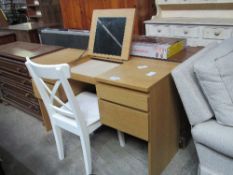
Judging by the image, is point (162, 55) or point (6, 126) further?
point (6, 126)

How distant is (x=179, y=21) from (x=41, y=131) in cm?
195

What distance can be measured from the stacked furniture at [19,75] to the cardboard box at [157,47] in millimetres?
842

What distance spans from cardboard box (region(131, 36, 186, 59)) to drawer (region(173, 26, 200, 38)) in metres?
0.98

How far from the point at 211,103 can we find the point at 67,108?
32.9 inches

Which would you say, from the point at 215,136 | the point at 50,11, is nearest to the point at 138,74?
the point at 215,136

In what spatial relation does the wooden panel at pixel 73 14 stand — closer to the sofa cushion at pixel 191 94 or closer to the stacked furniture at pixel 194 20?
the stacked furniture at pixel 194 20

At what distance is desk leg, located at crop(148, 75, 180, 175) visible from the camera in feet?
4.23

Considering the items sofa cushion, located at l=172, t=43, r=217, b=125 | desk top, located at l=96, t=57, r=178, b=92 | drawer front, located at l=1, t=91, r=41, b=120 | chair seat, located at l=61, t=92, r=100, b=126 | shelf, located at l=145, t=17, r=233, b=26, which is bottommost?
drawer front, located at l=1, t=91, r=41, b=120

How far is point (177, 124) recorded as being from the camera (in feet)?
5.25

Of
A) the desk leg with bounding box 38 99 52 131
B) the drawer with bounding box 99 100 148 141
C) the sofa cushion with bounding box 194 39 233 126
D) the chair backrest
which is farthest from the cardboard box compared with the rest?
the desk leg with bounding box 38 99 52 131

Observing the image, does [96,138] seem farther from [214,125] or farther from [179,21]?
[179,21]

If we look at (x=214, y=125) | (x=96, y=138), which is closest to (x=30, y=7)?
(x=96, y=138)

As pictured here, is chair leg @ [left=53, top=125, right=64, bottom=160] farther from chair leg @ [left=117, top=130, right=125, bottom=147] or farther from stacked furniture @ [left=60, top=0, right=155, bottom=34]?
stacked furniture @ [left=60, top=0, right=155, bottom=34]

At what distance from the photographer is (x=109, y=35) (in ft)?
5.41
